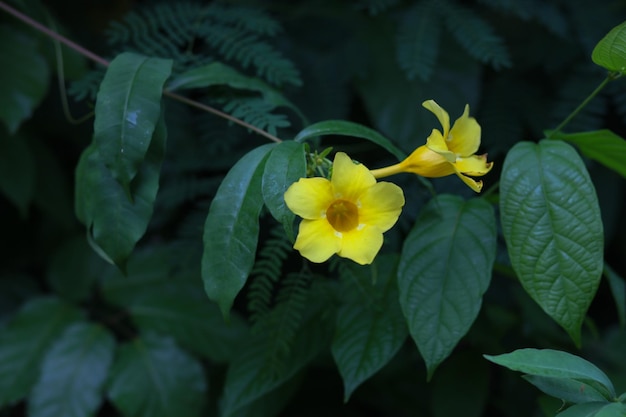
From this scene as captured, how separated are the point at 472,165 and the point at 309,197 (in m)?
0.27

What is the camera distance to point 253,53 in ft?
4.63

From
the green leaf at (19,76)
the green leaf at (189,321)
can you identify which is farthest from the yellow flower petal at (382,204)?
the green leaf at (19,76)

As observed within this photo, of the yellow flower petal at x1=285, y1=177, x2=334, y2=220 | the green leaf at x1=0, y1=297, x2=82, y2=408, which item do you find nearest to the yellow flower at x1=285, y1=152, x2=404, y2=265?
the yellow flower petal at x1=285, y1=177, x2=334, y2=220

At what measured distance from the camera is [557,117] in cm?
165

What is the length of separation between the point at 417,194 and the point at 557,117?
504 millimetres

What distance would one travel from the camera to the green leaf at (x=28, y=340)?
5.08ft

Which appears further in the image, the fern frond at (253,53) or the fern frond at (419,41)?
the fern frond at (419,41)

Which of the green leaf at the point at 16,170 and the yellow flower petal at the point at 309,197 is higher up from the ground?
the yellow flower petal at the point at 309,197

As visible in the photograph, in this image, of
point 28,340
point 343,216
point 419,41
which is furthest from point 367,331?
point 28,340

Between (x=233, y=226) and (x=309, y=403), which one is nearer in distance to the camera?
(x=233, y=226)

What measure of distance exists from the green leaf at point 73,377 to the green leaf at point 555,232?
1.00 metres

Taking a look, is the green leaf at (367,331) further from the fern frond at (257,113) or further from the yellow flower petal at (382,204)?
the fern frond at (257,113)

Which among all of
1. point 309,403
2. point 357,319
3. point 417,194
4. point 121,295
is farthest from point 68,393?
point 417,194

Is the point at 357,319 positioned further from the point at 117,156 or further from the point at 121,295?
the point at 121,295
